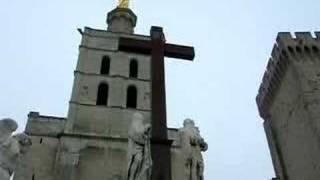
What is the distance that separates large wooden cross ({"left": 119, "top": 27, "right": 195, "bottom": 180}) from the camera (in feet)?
17.8

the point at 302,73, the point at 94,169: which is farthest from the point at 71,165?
the point at 302,73

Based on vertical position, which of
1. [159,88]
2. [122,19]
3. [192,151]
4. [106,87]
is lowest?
[192,151]

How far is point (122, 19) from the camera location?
25391 mm

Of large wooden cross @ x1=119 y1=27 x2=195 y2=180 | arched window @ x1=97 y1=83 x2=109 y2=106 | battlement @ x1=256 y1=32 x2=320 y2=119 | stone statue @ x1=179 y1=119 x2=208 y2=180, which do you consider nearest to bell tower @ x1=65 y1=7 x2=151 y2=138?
arched window @ x1=97 y1=83 x2=109 y2=106

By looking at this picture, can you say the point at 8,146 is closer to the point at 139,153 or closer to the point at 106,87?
the point at 139,153

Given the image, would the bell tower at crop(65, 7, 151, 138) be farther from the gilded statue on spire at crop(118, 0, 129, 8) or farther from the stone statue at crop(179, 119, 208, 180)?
the stone statue at crop(179, 119, 208, 180)

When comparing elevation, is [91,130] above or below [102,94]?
below

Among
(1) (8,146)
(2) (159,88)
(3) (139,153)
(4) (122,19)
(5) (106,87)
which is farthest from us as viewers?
(4) (122,19)

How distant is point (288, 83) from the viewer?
75.2 feet

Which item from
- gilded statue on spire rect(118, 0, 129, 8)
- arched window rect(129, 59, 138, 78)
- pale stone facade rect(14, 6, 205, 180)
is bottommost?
pale stone facade rect(14, 6, 205, 180)

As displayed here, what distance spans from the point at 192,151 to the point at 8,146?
2.53 m

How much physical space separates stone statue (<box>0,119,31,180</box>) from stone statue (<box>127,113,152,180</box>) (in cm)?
144

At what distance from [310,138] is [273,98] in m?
5.35

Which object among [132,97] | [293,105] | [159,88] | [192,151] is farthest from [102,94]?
[192,151]
